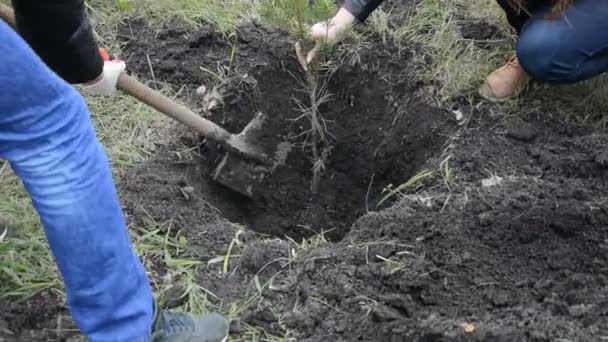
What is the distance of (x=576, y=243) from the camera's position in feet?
6.73

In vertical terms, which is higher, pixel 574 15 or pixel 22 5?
pixel 22 5

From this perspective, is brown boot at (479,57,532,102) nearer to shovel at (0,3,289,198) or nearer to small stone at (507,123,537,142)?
→ small stone at (507,123,537,142)

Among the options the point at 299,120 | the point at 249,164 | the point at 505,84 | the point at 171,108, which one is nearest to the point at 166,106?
the point at 171,108

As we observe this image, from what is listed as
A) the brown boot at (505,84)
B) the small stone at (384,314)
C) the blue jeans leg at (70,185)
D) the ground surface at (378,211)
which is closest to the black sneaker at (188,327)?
the ground surface at (378,211)

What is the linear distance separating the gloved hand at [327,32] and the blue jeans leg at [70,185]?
1165 mm

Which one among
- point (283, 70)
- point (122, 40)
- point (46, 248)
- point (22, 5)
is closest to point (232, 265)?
point (46, 248)

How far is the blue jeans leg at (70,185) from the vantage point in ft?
4.56

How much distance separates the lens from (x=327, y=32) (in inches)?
99.0

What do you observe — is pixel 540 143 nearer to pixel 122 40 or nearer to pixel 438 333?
pixel 438 333

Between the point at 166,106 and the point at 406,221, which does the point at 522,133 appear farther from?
the point at 166,106

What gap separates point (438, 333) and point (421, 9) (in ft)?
5.45

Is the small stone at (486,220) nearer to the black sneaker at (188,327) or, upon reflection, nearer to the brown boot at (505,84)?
the brown boot at (505,84)

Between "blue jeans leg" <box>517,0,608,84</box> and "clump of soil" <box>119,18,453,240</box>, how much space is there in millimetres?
367

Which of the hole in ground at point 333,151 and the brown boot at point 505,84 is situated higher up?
the brown boot at point 505,84
